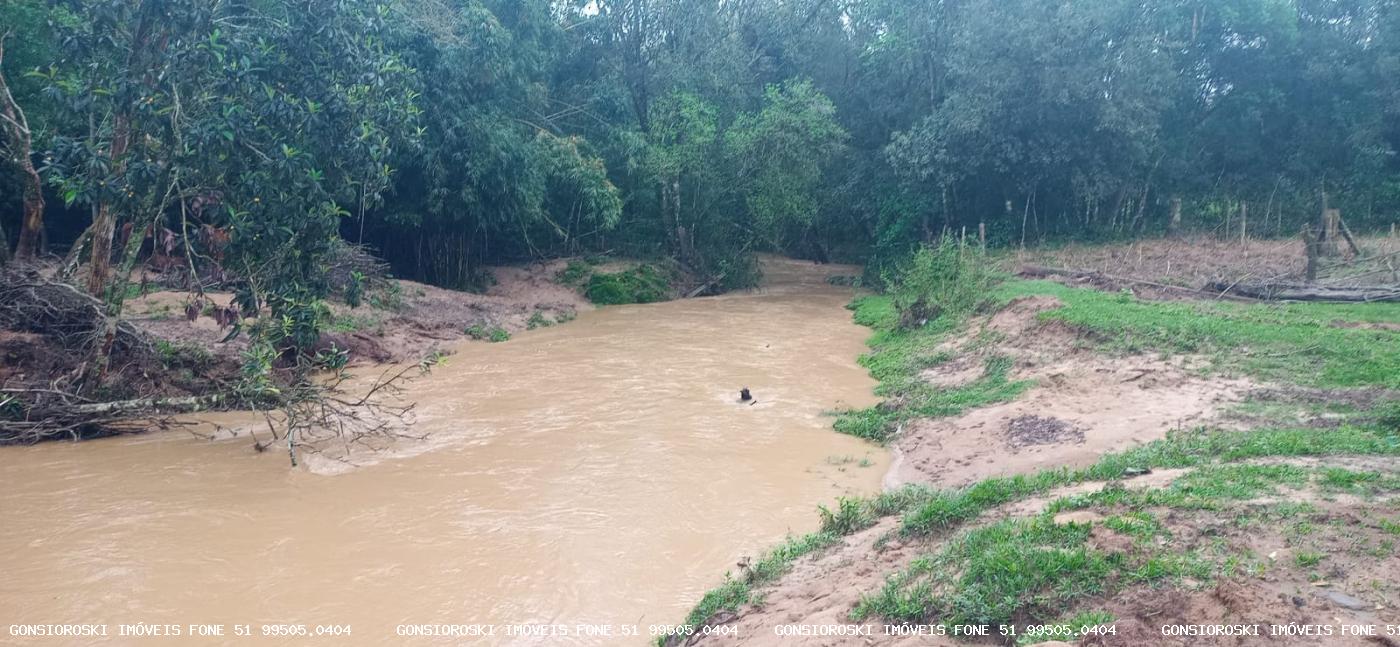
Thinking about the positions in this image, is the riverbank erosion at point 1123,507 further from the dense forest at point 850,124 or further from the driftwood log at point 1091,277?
the dense forest at point 850,124

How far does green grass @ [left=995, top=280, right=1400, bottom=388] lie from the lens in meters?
8.52

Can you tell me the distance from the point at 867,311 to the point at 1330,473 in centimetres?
1572

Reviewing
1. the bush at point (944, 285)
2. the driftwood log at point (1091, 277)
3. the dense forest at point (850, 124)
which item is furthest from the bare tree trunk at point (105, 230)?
the driftwood log at point (1091, 277)

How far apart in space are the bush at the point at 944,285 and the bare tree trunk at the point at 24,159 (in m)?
13.6

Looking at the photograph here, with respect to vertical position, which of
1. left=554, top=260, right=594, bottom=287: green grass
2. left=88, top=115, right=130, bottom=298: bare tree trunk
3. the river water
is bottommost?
the river water

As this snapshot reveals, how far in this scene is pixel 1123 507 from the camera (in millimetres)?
5145

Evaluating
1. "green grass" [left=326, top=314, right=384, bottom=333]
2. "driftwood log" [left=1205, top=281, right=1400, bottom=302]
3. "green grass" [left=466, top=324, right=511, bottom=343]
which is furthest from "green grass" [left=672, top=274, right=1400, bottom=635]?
"green grass" [left=326, top=314, right=384, bottom=333]

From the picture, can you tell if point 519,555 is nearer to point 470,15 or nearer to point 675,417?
point 675,417

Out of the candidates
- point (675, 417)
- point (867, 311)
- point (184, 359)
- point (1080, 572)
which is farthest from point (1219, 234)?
point (184, 359)

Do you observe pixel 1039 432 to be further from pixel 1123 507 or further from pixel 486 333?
pixel 486 333

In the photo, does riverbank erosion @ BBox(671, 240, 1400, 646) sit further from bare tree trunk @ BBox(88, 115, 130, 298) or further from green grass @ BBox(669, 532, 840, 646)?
bare tree trunk @ BBox(88, 115, 130, 298)

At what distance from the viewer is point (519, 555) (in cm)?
672

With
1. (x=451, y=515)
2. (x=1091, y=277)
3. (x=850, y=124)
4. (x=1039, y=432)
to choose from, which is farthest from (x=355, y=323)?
(x=850, y=124)

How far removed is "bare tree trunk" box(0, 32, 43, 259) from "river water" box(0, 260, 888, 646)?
400 cm
